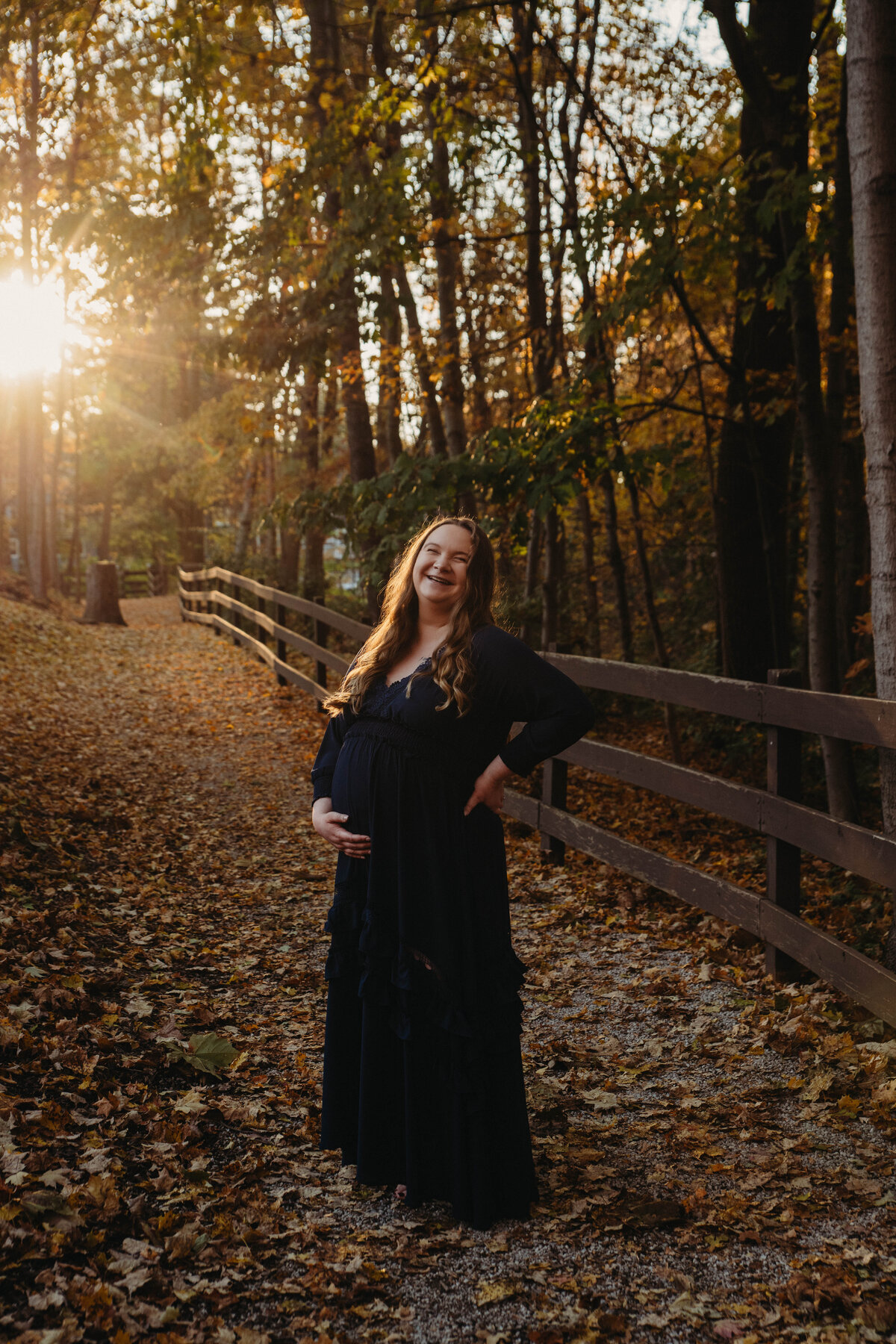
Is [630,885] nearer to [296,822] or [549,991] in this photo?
[549,991]

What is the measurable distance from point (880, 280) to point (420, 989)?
3.20 meters

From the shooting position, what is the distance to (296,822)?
7.22 m

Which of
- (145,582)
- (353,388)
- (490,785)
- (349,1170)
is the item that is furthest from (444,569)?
(145,582)

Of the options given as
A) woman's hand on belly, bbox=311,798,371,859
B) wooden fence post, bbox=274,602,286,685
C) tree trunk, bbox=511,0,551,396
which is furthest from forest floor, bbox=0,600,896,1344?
wooden fence post, bbox=274,602,286,685

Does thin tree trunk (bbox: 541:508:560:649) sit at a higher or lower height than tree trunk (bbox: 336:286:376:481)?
lower

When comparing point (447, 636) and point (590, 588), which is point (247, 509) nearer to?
point (590, 588)

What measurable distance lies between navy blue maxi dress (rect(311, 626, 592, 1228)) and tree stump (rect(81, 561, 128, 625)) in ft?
56.8

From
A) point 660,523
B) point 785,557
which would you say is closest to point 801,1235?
point 785,557

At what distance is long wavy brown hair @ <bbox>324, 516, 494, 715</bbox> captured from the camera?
278 cm

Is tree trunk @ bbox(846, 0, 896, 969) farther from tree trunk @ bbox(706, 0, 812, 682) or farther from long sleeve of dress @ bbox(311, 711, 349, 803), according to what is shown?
tree trunk @ bbox(706, 0, 812, 682)

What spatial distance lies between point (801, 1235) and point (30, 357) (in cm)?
1955

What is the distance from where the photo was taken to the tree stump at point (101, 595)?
747 inches

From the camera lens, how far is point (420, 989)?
9.04 feet

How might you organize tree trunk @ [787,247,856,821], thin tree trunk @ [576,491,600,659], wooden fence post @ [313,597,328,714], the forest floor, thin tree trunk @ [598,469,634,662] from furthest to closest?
1. thin tree trunk @ [576,491,600,659]
2. wooden fence post @ [313,597,328,714]
3. thin tree trunk @ [598,469,634,662]
4. tree trunk @ [787,247,856,821]
5. the forest floor
